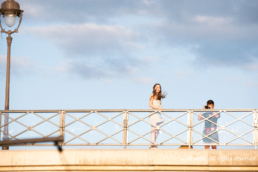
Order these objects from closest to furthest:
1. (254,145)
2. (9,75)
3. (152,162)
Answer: (152,162) → (254,145) → (9,75)

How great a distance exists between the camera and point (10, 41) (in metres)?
12.5

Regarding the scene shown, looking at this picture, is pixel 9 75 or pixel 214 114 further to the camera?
pixel 9 75

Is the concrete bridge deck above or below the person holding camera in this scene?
below

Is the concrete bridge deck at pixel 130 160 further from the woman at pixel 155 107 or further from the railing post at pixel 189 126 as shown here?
the woman at pixel 155 107

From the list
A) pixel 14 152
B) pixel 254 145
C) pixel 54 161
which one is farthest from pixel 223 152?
pixel 14 152

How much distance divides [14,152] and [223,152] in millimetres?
4901

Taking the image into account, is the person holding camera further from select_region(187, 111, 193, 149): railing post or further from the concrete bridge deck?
the concrete bridge deck

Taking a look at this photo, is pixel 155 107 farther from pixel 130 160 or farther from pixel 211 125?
pixel 130 160

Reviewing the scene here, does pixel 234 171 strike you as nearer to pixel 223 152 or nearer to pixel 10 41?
pixel 223 152

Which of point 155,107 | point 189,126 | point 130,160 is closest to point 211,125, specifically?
point 189,126

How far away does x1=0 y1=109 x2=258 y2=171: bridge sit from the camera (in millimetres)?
9844

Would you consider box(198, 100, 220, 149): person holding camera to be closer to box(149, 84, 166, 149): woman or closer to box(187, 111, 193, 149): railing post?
box(187, 111, 193, 149): railing post

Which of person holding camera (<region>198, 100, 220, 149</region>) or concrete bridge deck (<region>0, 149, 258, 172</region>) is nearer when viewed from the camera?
concrete bridge deck (<region>0, 149, 258, 172</region>)

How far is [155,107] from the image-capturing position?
1104 cm
